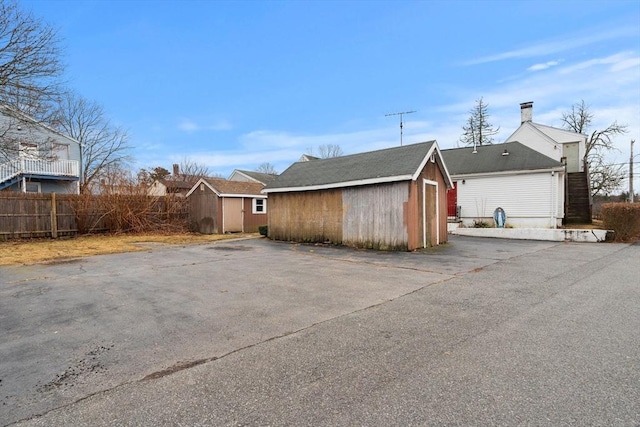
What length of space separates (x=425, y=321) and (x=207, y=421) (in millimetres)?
3031

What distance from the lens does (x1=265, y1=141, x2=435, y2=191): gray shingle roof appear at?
1198 centimetres

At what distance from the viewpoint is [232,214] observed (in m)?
20.2

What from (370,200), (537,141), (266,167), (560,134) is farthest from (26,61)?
(266,167)

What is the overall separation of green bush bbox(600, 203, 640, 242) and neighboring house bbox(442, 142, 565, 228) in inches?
133

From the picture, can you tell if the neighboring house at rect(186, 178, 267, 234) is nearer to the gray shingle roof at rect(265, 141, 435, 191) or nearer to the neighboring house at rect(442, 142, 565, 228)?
the gray shingle roof at rect(265, 141, 435, 191)

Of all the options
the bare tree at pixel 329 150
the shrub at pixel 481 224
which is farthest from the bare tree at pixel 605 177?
the bare tree at pixel 329 150

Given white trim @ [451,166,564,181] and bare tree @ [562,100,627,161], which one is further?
bare tree @ [562,100,627,161]

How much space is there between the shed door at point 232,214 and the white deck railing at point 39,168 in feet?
35.0

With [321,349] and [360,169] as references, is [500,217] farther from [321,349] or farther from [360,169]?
[321,349]

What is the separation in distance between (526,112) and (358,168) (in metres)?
19.2

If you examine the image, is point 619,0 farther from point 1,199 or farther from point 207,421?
point 1,199

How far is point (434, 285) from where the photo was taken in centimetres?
656

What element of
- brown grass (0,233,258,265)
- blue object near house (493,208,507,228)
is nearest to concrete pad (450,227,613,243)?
blue object near house (493,208,507,228)

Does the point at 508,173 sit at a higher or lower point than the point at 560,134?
lower
